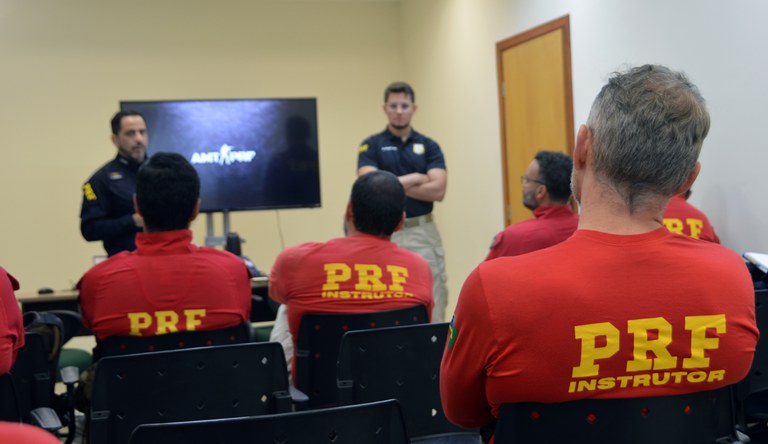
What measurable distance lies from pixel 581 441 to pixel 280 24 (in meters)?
6.76

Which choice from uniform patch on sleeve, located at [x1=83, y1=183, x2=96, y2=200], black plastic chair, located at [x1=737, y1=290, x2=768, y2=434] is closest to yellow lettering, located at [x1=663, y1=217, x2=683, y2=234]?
black plastic chair, located at [x1=737, y1=290, x2=768, y2=434]

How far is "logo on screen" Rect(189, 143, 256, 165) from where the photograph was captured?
18.7 ft

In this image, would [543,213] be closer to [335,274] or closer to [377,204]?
[377,204]

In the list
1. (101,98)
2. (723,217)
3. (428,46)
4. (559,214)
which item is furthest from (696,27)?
(101,98)

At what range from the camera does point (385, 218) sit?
2.87m

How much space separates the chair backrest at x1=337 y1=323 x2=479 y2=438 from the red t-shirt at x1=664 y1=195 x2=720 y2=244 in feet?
5.38

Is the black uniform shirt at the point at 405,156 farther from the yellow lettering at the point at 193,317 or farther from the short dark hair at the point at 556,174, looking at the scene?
the yellow lettering at the point at 193,317

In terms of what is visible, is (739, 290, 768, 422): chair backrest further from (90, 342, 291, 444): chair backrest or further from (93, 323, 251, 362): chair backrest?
(93, 323, 251, 362): chair backrest

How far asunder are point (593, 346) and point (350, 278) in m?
1.44

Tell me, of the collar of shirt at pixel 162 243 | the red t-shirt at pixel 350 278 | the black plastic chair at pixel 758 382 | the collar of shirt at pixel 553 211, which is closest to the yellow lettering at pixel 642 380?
the black plastic chair at pixel 758 382

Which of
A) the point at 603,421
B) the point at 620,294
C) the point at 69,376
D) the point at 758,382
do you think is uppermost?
the point at 620,294

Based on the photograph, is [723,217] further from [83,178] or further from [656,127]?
[83,178]

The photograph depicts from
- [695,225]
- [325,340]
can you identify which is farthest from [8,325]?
[695,225]

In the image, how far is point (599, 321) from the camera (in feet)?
4.31
